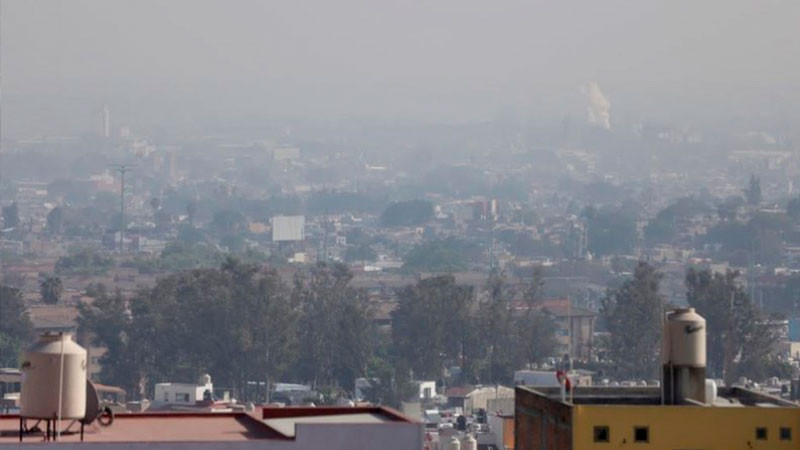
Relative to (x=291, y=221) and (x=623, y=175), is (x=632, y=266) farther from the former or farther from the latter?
(x=623, y=175)

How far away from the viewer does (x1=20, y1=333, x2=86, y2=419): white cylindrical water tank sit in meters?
13.6

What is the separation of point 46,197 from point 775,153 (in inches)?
1799

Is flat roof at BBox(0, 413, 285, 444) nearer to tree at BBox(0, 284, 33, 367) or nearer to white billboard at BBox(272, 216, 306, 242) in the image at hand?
tree at BBox(0, 284, 33, 367)

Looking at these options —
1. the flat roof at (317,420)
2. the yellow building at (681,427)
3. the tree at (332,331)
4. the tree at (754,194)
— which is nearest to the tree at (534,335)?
the tree at (332,331)

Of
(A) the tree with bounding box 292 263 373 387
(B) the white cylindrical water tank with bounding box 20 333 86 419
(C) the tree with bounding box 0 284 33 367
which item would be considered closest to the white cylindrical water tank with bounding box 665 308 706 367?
(B) the white cylindrical water tank with bounding box 20 333 86 419

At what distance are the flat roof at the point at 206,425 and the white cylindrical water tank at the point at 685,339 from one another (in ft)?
7.53

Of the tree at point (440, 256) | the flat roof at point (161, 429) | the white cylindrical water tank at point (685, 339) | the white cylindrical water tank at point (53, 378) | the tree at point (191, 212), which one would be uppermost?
the tree at point (191, 212)

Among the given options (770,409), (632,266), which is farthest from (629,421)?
(632,266)

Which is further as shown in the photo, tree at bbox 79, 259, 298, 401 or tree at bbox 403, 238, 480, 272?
tree at bbox 403, 238, 480, 272

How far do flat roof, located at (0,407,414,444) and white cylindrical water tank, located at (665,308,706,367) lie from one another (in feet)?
7.53

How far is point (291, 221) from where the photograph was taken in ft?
500

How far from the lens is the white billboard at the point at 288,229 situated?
147 metres

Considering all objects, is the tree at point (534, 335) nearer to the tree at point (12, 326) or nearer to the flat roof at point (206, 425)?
the tree at point (12, 326)

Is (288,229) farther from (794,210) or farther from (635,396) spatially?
(635,396)
